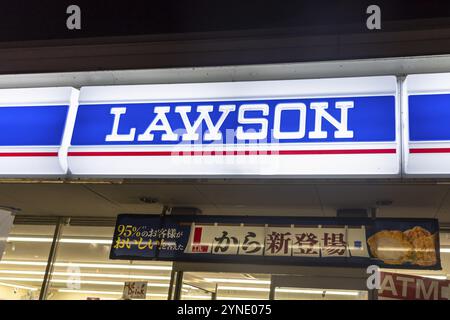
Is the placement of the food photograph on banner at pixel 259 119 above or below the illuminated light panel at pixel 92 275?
above

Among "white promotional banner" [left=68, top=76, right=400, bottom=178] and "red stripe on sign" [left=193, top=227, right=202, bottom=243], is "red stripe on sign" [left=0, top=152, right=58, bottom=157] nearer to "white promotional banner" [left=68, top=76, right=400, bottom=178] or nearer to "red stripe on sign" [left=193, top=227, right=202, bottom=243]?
"white promotional banner" [left=68, top=76, right=400, bottom=178]

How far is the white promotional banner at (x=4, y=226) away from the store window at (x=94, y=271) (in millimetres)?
918

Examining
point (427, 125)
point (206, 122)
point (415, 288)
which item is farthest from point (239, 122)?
point (415, 288)

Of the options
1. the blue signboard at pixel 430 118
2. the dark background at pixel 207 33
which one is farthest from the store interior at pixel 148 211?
the dark background at pixel 207 33

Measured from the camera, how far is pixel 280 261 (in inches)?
172

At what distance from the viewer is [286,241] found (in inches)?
171

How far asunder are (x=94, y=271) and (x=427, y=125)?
4.31 meters

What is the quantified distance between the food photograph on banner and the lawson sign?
0.4 inches

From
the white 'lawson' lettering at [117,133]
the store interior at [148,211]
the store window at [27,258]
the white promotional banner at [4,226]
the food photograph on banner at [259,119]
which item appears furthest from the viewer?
the store window at [27,258]

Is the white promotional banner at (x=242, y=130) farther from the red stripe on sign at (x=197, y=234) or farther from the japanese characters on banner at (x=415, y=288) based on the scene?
the red stripe on sign at (x=197, y=234)

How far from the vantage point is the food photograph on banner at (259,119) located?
3.08 metres

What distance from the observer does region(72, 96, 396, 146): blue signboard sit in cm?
315

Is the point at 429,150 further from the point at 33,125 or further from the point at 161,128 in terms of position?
the point at 33,125
